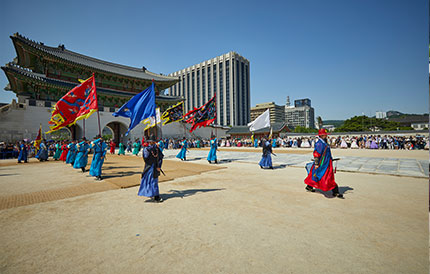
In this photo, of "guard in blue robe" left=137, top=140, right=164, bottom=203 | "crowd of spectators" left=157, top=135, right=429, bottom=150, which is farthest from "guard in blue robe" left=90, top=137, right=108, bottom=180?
"crowd of spectators" left=157, top=135, right=429, bottom=150

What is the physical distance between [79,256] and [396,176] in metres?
9.18

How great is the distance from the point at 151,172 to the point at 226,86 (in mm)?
80350

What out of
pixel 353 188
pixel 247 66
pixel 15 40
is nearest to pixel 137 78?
pixel 15 40

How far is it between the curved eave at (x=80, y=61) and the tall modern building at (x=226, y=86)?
4175 cm

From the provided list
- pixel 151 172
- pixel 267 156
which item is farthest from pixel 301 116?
pixel 151 172

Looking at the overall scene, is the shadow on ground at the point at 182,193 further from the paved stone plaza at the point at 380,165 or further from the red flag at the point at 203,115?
the red flag at the point at 203,115

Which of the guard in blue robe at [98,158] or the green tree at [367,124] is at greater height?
the green tree at [367,124]

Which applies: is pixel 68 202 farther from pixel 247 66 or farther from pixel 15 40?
pixel 247 66

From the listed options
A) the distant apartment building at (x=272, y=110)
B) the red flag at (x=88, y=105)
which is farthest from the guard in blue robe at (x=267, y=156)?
the distant apartment building at (x=272, y=110)

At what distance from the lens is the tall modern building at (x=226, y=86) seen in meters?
80.0

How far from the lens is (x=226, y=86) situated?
268 feet

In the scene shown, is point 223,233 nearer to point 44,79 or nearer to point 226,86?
point 44,79

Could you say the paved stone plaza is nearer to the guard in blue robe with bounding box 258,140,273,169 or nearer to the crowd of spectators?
the guard in blue robe with bounding box 258,140,273,169

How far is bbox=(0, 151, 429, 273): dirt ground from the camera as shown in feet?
6.96
